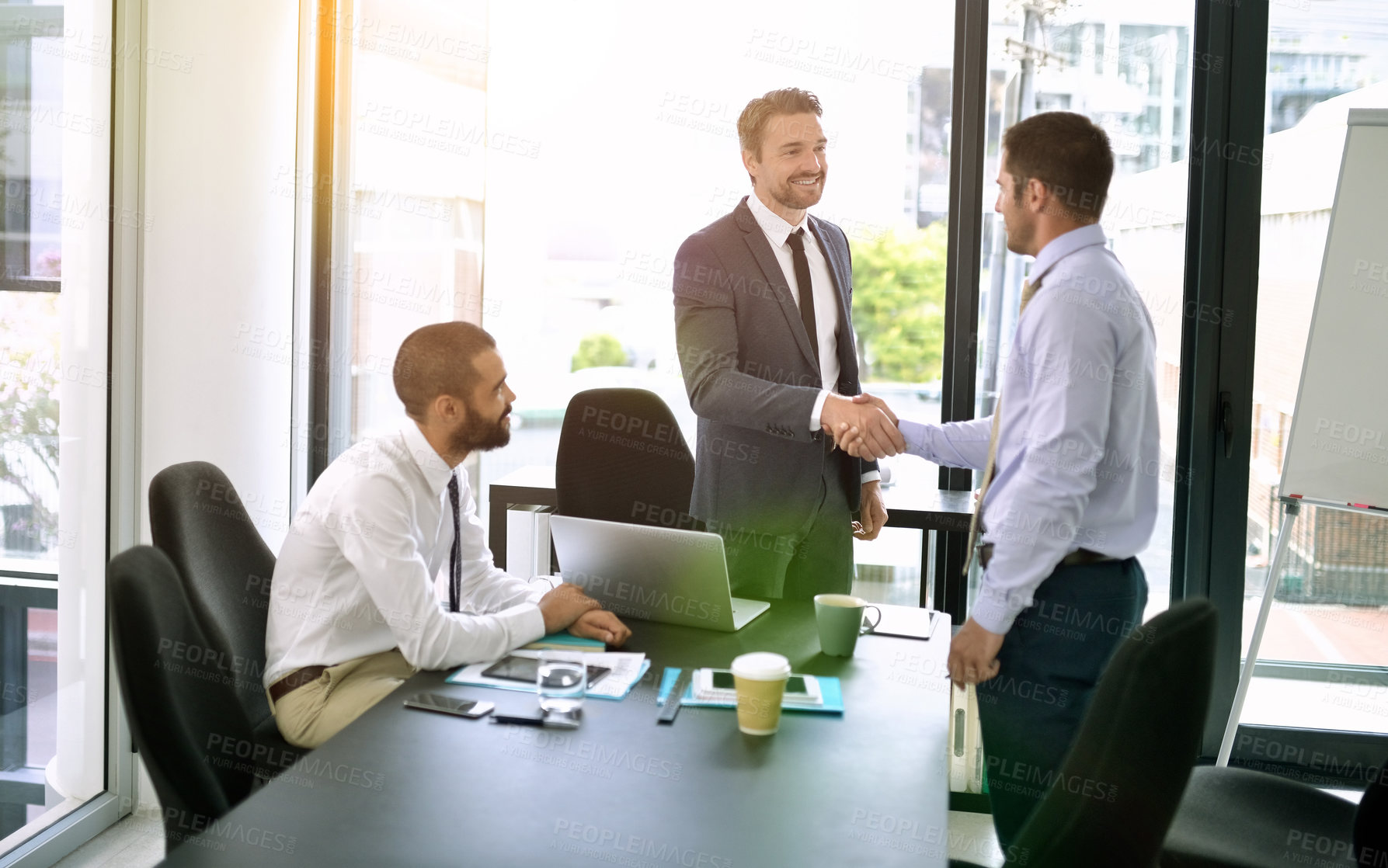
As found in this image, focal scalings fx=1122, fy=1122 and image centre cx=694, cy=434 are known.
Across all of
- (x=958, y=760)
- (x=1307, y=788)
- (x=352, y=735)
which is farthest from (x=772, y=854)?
(x=958, y=760)

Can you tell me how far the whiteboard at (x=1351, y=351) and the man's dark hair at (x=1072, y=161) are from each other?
135 centimetres

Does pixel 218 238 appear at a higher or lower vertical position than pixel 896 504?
higher

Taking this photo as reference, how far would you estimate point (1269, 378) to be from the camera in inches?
135

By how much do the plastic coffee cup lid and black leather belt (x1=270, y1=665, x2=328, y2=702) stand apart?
856 millimetres

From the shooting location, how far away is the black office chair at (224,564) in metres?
1.92

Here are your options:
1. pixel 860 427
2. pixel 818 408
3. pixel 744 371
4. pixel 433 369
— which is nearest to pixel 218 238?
pixel 433 369

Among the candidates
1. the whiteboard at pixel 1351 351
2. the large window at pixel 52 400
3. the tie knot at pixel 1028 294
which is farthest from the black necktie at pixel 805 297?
the large window at pixel 52 400

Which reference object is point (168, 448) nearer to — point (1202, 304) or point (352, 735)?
point (352, 735)

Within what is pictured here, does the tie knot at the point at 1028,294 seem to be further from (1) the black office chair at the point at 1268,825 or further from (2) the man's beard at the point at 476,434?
(2) the man's beard at the point at 476,434

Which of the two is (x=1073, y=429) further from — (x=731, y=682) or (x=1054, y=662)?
(x=731, y=682)

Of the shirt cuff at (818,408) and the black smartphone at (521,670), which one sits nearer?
the black smartphone at (521,670)

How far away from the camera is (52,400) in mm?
2588

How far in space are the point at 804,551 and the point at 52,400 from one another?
69.8 inches

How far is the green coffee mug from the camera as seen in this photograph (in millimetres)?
1823
